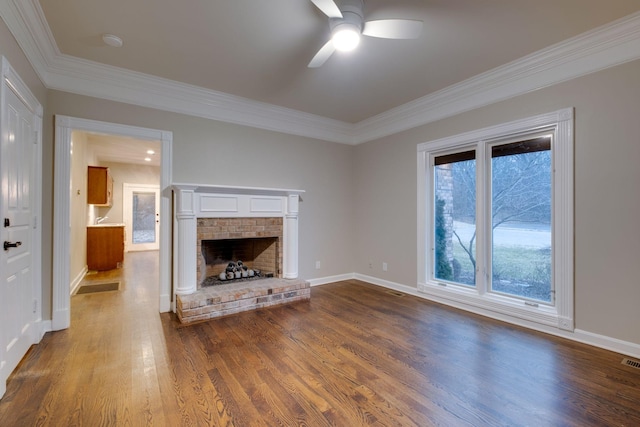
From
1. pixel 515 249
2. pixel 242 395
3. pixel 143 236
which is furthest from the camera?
pixel 143 236

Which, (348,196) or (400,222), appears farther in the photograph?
(348,196)

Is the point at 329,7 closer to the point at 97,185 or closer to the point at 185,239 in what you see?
the point at 185,239

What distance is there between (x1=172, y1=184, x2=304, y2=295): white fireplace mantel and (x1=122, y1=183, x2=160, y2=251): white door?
577cm

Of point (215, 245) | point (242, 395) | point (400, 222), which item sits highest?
point (400, 222)

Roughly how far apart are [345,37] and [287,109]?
2.27m

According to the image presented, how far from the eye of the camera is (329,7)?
1.99 meters

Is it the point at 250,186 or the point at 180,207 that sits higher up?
the point at 250,186

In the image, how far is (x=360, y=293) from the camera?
173 inches

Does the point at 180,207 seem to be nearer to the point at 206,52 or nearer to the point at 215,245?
the point at 215,245

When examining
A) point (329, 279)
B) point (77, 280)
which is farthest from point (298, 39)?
point (77, 280)

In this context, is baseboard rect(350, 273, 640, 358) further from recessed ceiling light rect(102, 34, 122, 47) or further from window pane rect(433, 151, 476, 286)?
recessed ceiling light rect(102, 34, 122, 47)

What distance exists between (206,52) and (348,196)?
3.21m

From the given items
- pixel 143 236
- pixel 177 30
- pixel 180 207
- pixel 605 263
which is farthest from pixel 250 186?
pixel 143 236

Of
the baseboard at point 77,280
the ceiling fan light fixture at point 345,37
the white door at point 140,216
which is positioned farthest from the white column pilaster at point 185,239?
the white door at point 140,216
